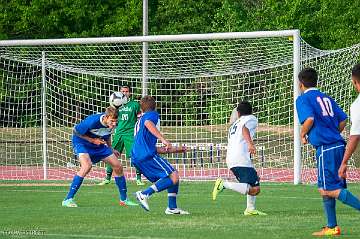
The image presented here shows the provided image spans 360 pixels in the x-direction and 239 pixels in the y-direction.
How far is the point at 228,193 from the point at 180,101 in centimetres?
770

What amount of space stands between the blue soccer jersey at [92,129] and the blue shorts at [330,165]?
17.9ft

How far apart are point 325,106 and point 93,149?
19.7 ft

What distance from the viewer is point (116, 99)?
18062 millimetres

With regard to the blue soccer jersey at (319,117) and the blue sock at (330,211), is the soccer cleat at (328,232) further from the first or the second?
the blue soccer jersey at (319,117)

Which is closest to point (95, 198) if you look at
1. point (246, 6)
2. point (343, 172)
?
point (343, 172)

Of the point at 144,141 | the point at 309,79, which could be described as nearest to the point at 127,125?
the point at 144,141

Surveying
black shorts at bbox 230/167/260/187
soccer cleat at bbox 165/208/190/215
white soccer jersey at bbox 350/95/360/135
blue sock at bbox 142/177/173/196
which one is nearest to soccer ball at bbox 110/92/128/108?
blue sock at bbox 142/177/173/196

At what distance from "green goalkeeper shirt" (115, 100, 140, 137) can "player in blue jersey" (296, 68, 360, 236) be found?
11.0 m

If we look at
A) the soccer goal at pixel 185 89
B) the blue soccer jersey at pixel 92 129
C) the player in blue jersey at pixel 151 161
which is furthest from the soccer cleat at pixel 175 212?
the soccer goal at pixel 185 89

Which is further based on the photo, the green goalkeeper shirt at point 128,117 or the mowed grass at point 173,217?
the green goalkeeper shirt at point 128,117

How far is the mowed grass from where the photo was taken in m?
13.5

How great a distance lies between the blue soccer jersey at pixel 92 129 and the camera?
1817 cm

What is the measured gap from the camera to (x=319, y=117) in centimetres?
1351

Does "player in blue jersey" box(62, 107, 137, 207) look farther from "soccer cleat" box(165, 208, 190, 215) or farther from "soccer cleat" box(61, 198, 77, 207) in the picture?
"soccer cleat" box(165, 208, 190, 215)
